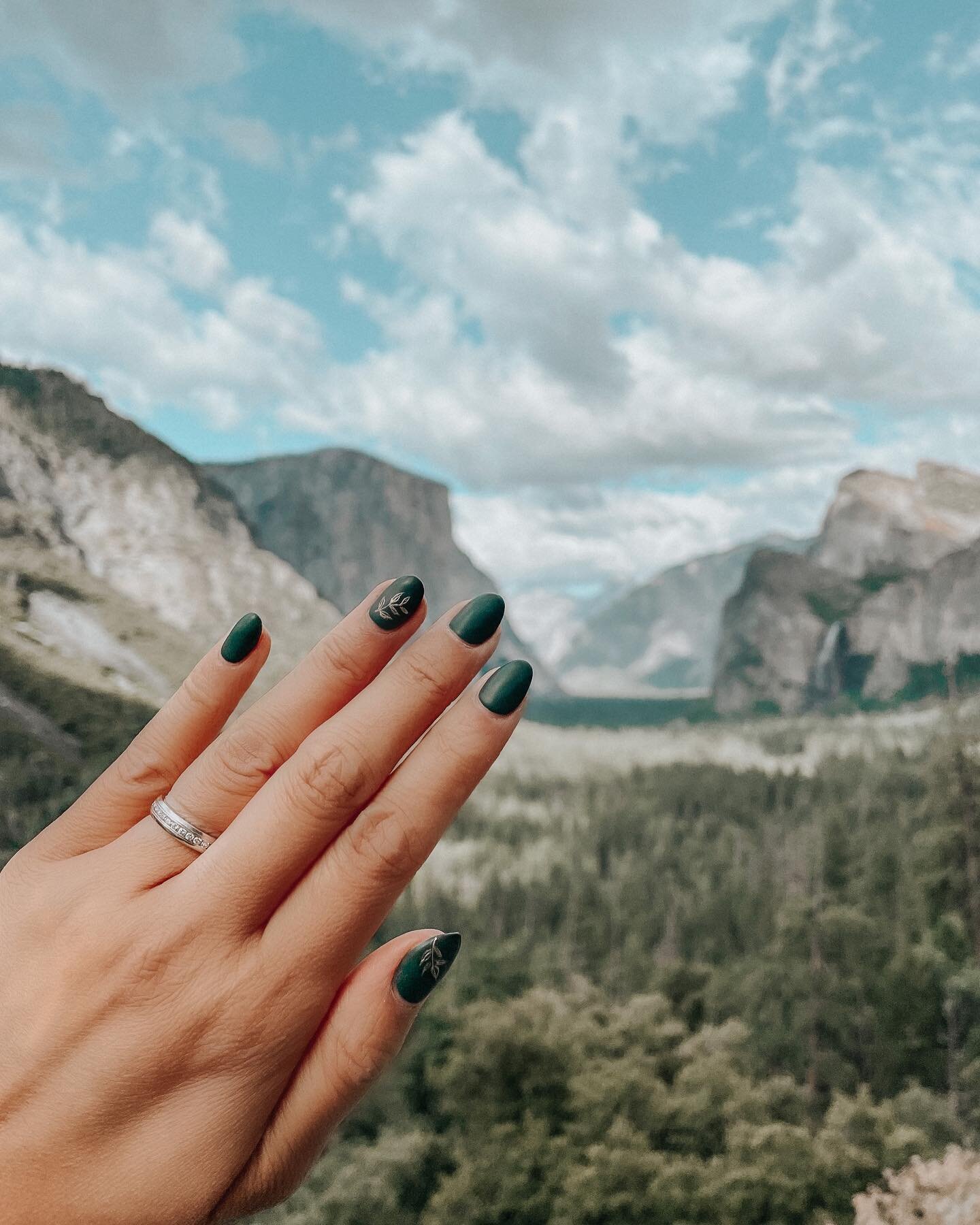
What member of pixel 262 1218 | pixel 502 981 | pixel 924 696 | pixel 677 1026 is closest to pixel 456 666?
pixel 262 1218

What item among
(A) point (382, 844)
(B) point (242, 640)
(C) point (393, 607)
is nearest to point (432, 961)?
(A) point (382, 844)

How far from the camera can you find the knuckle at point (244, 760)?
2311 mm

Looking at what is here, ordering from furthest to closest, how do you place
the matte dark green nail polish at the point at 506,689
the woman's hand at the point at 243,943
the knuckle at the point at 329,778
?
the matte dark green nail polish at the point at 506,689 < the knuckle at the point at 329,778 < the woman's hand at the point at 243,943

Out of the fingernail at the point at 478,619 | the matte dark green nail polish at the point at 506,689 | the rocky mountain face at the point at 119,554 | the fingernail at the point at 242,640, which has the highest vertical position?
the rocky mountain face at the point at 119,554

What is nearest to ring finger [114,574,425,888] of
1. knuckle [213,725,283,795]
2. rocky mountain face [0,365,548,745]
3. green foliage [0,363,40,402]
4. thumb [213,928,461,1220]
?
knuckle [213,725,283,795]

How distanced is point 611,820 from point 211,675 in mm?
100002

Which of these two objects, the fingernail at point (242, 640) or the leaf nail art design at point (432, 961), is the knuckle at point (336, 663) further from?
the leaf nail art design at point (432, 961)

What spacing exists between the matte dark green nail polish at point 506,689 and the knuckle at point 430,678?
88mm

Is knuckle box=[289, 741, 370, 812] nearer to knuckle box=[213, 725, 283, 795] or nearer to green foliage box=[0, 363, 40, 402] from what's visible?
knuckle box=[213, 725, 283, 795]

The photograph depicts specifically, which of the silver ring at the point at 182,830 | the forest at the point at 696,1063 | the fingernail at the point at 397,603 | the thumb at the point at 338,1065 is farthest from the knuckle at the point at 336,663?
the forest at the point at 696,1063

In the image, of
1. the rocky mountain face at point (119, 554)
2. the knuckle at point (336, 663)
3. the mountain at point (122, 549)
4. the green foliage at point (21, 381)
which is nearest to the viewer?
the knuckle at point (336, 663)

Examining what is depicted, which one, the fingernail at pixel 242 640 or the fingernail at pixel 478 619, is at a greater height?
the fingernail at pixel 478 619

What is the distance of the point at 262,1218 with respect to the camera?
53.2 feet

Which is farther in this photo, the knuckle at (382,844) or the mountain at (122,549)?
the mountain at (122,549)
